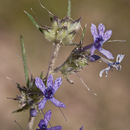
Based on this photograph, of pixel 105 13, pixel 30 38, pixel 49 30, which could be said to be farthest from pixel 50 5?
pixel 49 30

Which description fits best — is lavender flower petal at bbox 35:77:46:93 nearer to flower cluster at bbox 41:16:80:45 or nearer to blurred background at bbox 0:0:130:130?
flower cluster at bbox 41:16:80:45

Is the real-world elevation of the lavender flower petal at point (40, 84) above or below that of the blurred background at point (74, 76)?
below

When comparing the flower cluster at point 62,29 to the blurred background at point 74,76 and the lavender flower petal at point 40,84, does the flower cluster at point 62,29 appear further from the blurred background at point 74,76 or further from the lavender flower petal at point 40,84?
the blurred background at point 74,76

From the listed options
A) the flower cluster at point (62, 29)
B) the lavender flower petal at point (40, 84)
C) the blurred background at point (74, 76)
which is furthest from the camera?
the blurred background at point (74, 76)

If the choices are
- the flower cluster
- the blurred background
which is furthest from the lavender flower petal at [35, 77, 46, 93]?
the blurred background

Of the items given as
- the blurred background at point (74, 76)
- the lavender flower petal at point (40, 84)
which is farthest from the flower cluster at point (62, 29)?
the blurred background at point (74, 76)

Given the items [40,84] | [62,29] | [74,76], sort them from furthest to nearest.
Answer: [74,76] → [62,29] → [40,84]

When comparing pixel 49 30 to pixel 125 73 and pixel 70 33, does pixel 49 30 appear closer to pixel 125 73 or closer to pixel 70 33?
pixel 70 33

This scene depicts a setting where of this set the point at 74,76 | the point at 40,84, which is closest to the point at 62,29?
the point at 40,84

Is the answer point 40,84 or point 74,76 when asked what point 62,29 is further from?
point 74,76
